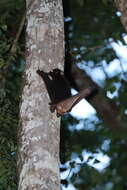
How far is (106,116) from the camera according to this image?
4.44m

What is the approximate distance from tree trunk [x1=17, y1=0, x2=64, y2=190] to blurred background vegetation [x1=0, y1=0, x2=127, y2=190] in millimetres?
697

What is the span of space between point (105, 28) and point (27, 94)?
294 cm

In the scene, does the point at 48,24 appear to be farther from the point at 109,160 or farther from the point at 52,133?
the point at 109,160

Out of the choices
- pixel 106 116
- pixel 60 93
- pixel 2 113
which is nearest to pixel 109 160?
pixel 106 116

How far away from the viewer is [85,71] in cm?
483

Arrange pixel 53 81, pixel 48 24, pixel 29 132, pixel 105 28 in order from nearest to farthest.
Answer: pixel 29 132 < pixel 53 81 < pixel 48 24 < pixel 105 28

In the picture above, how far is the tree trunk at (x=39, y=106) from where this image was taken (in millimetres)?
2021

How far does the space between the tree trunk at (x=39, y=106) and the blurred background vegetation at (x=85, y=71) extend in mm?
697

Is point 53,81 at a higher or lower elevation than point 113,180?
higher

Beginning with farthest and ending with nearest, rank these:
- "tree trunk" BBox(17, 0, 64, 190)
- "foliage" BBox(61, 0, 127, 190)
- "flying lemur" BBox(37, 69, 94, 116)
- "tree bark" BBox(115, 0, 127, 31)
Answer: "foliage" BBox(61, 0, 127, 190)
"tree bark" BBox(115, 0, 127, 31)
"flying lemur" BBox(37, 69, 94, 116)
"tree trunk" BBox(17, 0, 64, 190)

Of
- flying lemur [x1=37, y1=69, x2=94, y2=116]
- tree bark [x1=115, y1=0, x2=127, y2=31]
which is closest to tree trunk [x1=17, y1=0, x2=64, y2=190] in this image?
flying lemur [x1=37, y1=69, x2=94, y2=116]

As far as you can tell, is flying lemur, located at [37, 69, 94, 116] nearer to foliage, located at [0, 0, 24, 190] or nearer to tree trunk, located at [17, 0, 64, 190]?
tree trunk, located at [17, 0, 64, 190]

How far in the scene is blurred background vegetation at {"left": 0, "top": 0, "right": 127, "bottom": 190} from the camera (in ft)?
10.4

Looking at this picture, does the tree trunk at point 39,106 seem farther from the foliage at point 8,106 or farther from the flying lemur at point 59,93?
the foliage at point 8,106
